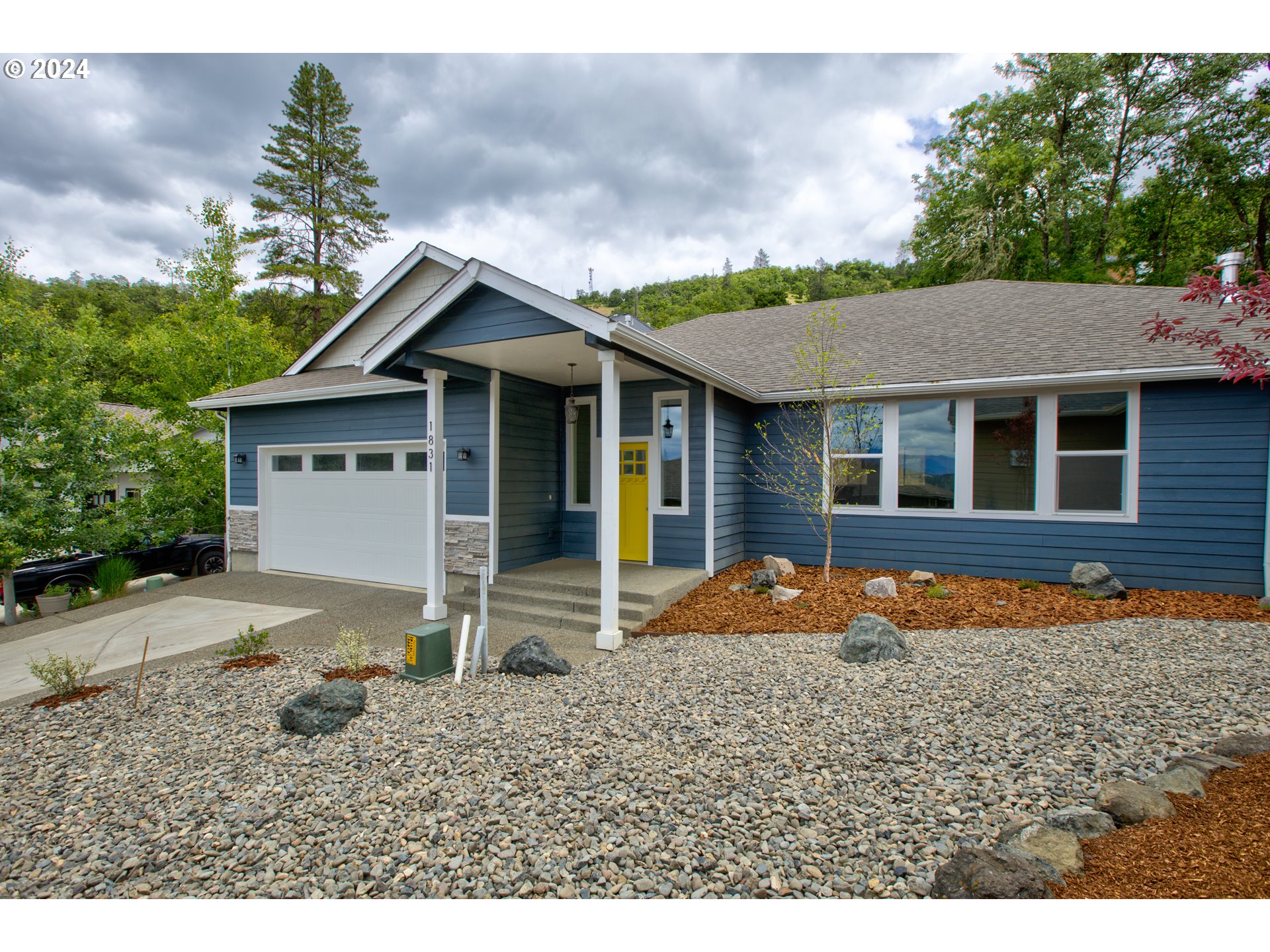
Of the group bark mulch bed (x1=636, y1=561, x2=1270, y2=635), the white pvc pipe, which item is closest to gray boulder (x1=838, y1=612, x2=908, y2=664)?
bark mulch bed (x1=636, y1=561, x2=1270, y2=635)

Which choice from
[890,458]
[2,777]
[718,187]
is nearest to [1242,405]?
[890,458]

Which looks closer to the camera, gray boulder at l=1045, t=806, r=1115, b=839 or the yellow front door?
gray boulder at l=1045, t=806, r=1115, b=839

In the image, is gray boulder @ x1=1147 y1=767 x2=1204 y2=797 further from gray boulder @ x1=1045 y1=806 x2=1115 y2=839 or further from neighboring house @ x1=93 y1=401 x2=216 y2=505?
neighboring house @ x1=93 y1=401 x2=216 y2=505

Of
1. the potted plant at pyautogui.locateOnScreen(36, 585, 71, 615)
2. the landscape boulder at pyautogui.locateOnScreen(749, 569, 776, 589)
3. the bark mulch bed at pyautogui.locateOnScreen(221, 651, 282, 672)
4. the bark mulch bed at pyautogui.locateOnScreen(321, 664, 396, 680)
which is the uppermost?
the landscape boulder at pyautogui.locateOnScreen(749, 569, 776, 589)

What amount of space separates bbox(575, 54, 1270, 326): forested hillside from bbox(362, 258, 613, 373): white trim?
56.7 ft

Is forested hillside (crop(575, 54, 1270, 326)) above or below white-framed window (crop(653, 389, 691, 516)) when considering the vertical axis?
above

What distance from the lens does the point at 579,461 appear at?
801 centimetres

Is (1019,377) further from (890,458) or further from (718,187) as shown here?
(718,187)

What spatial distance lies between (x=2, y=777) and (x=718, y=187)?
17077 millimetres

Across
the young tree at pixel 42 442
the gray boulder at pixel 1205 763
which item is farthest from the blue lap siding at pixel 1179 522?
the young tree at pixel 42 442

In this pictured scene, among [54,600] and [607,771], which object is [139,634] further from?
[607,771]

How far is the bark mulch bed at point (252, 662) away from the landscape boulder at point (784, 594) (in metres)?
4.80

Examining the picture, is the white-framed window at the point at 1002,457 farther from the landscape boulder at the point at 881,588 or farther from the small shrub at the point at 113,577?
the small shrub at the point at 113,577

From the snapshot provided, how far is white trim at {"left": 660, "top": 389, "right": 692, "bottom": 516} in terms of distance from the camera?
720cm
